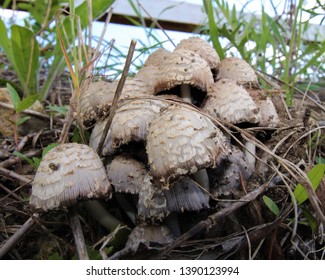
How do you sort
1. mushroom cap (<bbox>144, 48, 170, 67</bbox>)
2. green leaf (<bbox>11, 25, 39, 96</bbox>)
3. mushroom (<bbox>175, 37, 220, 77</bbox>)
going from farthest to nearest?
green leaf (<bbox>11, 25, 39, 96</bbox>) < mushroom cap (<bbox>144, 48, 170, 67</bbox>) < mushroom (<bbox>175, 37, 220, 77</bbox>)

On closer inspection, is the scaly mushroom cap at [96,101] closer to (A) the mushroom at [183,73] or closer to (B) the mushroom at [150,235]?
(A) the mushroom at [183,73]

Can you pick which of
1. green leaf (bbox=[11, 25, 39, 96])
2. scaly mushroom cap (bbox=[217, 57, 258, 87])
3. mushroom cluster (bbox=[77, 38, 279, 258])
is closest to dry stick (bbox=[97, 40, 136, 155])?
mushroom cluster (bbox=[77, 38, 279, 258])

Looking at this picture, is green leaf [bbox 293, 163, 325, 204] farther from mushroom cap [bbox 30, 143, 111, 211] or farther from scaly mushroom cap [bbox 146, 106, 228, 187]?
mushroom cap [bbox 30, 143, 111, 211]

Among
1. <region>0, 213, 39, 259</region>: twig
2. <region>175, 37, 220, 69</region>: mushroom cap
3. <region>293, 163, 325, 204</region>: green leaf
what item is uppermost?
<region>175, 37, 220, 69</region>: mushroom cap

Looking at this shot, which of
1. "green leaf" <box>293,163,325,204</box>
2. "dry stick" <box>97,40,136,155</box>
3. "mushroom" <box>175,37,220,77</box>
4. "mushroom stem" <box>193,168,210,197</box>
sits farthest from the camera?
"mushroom" <box>175,37,220,77</box>

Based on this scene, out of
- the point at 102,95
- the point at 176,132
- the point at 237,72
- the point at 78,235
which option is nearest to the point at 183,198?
the point at 176,132

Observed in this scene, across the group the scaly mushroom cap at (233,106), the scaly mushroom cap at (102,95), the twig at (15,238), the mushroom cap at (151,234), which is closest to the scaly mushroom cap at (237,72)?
the scaly mushroom cap at (233,106)
